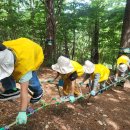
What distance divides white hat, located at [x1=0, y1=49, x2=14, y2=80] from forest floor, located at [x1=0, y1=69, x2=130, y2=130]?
5.04ft

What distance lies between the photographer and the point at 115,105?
5.85 m

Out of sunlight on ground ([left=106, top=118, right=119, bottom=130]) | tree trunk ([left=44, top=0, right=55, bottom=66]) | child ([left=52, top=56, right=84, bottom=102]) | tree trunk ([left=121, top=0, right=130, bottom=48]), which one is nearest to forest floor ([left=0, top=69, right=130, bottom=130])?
sunlight on ground ([left=106, top=118, right=119, bottom=130])

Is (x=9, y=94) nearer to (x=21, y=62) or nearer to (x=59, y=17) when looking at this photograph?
(x=21, y=62)

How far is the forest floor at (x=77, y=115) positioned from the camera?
400 centimetres

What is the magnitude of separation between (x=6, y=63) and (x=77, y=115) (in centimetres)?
272

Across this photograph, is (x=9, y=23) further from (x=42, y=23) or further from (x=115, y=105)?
(x=115, y=105)

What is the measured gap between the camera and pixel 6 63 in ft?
7.56

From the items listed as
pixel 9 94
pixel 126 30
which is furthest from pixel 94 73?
pixel 9 94

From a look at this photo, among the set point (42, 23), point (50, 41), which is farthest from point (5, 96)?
point (42, 23)

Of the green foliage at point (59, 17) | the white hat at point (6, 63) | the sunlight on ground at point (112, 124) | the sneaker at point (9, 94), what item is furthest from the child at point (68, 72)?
the green foliage at point (59, 17)

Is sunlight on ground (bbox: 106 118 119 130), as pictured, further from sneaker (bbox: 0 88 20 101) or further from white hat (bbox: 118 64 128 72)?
white hat (bbox: 118 64 128 72)

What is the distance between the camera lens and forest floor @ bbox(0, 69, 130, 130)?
400cm

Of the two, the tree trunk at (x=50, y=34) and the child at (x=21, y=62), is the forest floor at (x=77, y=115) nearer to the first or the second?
the child at (x=21, y=62)

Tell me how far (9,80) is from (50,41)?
208 inches
